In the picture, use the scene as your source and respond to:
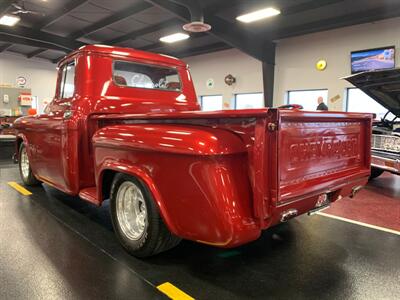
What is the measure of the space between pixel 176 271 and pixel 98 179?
1.15 meters

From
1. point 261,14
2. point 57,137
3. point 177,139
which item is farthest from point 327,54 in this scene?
point 177,139

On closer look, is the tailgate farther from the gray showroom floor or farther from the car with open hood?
the car with open hood

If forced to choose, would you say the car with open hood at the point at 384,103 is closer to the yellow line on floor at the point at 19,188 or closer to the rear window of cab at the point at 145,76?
the rear window of cab at the point at 145,76

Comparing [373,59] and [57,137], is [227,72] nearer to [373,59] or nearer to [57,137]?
[373,59]

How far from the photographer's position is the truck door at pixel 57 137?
3.54m

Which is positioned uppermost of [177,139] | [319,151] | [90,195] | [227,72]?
[227,72]

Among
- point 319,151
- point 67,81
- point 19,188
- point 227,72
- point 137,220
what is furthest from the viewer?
point 227,72

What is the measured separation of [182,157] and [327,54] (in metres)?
10.7

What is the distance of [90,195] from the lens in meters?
3.28

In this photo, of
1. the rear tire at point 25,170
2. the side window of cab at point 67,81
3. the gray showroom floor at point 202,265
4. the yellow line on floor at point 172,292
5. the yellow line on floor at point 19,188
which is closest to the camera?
the yellow line on floor at point 172,292

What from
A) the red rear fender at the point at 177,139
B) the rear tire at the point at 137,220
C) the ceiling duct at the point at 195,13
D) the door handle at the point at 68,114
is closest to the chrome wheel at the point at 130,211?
the rear tire at the point at 137,220

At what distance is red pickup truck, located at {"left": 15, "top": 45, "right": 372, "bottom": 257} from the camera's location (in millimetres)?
2041

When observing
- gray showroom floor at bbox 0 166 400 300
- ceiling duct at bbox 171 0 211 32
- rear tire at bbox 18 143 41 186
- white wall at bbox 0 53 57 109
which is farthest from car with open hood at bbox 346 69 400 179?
white wall at bbox 0 53 57 109

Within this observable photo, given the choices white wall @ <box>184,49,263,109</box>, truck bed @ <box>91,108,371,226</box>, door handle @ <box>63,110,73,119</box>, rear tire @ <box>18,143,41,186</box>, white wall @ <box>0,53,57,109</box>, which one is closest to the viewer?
truck bed @ <box>91,108,371,226</box>
